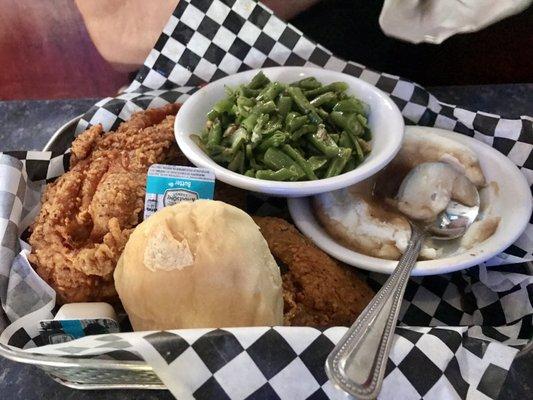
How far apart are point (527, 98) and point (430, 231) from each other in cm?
88

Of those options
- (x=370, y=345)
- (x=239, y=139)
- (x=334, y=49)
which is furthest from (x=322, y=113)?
(x=334, y=49)

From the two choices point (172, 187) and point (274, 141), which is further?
point (274, 141)

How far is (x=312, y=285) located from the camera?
1352 millimetres

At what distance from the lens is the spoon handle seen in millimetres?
934

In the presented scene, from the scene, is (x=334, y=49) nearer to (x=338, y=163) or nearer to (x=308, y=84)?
(x=308, y=84)

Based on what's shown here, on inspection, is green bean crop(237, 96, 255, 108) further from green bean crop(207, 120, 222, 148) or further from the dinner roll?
the dinner roll

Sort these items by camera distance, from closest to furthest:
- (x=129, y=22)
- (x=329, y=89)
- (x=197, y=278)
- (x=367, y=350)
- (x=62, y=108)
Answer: (x=367, y=350) → (x=197, y=278) → (x=329, y=89) → (x=62, y=108) → (x=129, y=22)

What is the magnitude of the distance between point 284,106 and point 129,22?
108 centimetres

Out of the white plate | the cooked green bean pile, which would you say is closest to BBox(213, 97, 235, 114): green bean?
the cooked green bean pile

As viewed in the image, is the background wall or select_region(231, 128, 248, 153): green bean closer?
select_region(231, 128, 248, 153): green bean

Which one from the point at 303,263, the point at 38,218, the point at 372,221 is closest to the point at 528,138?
the point at 372,221

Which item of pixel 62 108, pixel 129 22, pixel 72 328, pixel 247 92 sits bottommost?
pixel 62 108

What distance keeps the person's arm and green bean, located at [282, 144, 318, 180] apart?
103cm

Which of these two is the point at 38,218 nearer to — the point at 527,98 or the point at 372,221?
the point at 372,221
